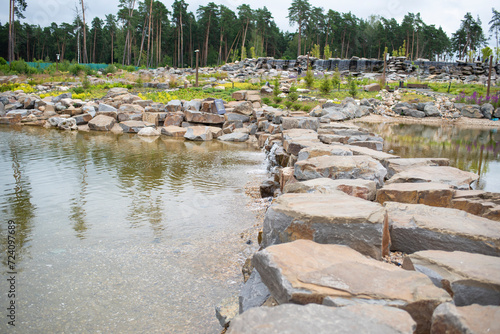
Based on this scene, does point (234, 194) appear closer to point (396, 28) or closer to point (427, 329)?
point (427, 329)

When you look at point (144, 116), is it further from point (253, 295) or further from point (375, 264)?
point (375, 264)

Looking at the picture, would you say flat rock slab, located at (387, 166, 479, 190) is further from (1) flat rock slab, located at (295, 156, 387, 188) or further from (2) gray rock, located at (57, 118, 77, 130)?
(2) gray rock, located at (57, 118, 77, 130)

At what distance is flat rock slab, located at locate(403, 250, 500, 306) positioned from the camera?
224 centimetres

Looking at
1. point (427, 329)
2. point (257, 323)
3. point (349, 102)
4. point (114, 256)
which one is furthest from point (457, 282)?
point (349, 102)

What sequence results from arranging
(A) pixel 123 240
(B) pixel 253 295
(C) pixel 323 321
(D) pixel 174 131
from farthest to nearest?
(D) pixel 174 131
(A) pixel 123 240
(B) pixel 253 295
(C) pixel 323 321

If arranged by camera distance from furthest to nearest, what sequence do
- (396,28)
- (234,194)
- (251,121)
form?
(396,28) < (251,121) < (234,194)

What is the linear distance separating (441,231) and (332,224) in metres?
0.95

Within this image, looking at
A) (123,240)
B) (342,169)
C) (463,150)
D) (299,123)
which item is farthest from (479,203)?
(463,150)

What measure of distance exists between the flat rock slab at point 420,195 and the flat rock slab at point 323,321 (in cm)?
244

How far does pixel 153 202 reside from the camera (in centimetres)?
645

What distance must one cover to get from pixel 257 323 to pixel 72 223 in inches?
176

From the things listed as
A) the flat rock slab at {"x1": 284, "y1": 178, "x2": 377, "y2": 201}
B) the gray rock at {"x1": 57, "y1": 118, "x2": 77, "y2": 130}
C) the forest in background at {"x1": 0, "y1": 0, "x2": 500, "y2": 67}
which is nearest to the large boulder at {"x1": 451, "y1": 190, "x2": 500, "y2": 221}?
the flat rock slab at {"x1": 284, "y1": 178, "x2": 377, "y2": 201}

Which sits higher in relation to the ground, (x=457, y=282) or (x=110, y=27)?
(x=110, y=27)

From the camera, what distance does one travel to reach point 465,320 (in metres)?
1.82
